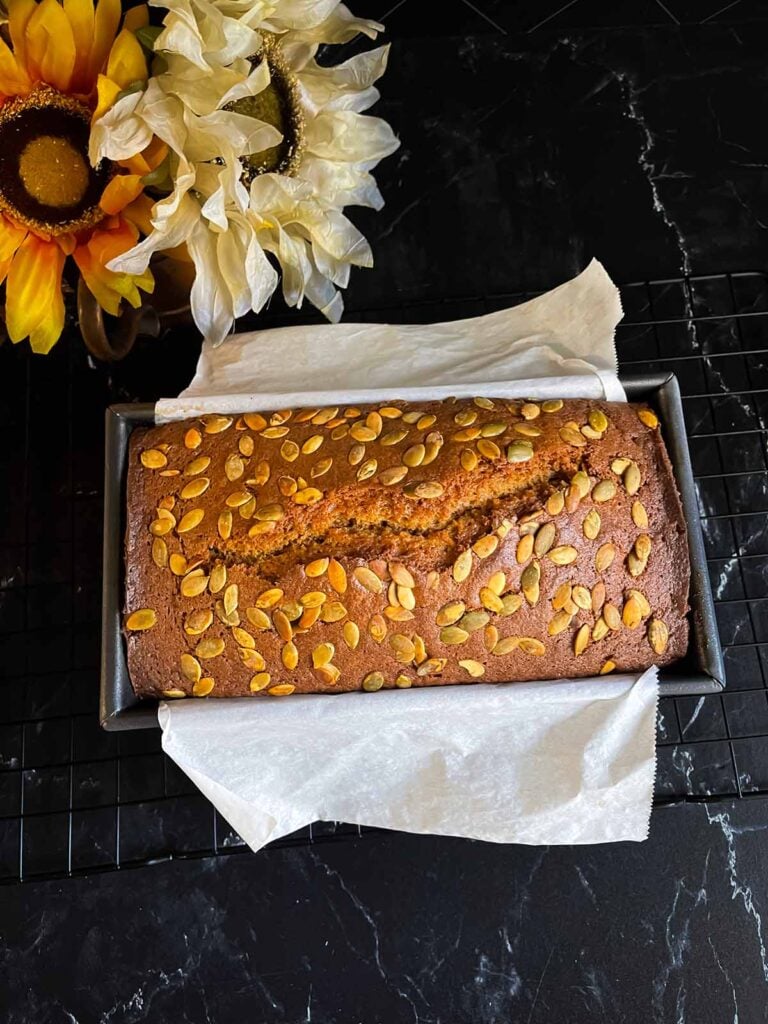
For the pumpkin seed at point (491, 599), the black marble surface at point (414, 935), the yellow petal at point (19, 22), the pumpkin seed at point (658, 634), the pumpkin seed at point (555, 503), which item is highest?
the yellow petal at point (19, 22)

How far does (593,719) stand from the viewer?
121 centimetres

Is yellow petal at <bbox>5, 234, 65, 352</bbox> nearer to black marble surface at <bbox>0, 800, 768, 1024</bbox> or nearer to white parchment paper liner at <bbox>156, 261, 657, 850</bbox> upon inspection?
white parchment paper liner at <bbox>156, 261, 657, 850</bbox>

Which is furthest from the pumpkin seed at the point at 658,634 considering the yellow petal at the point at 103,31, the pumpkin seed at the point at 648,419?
the yellow petal at the point at 103,31

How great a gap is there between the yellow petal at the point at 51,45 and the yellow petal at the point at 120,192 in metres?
0.12

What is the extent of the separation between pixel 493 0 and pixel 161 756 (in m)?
1.42

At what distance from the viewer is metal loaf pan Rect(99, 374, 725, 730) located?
3.88ft

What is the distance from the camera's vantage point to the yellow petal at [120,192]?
3.40 feet

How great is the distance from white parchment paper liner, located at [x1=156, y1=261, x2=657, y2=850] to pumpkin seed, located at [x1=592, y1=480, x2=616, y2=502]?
0.17 meters

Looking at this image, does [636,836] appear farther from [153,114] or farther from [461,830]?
[153,114]

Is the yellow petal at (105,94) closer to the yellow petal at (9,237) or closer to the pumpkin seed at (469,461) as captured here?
the yellow petal at (9,237)

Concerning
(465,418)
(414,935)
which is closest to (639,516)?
(465,418)

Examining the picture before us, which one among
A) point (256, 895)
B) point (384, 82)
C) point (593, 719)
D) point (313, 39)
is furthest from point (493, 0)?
point (256, 895)

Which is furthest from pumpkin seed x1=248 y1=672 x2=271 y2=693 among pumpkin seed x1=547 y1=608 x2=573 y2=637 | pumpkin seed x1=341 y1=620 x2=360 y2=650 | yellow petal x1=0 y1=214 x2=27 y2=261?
yellow petal x1=0 y1=214 x2=27 y2=261

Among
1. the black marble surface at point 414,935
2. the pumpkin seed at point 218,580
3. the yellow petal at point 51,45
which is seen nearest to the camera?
the yellow petal at point 51,45
